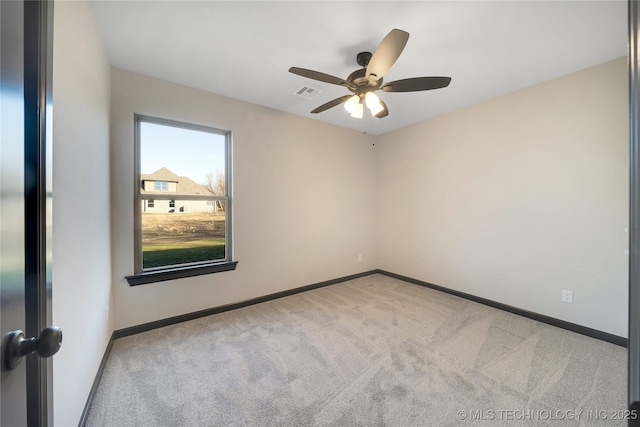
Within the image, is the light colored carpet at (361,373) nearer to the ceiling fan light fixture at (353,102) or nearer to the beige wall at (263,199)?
the beige wall at (263,199)

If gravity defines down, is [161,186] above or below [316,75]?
below

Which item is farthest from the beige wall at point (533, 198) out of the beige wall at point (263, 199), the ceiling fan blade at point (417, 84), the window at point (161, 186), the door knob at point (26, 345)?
the door knob at point (26, 345)

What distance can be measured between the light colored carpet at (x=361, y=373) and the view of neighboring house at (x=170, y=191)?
126cm

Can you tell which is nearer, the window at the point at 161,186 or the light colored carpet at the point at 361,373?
the light colored carpet at the point at 361,373

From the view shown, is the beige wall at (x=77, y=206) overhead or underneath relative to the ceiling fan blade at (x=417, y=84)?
underneath

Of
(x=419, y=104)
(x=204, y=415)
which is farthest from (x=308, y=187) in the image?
(x=204, y=415)

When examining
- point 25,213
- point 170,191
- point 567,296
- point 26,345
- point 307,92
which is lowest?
point 567,296

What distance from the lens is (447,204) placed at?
3420mm

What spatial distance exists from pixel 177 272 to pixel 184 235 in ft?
1.44

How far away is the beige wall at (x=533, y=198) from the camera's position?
2214 millimetres

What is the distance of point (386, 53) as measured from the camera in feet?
5.19

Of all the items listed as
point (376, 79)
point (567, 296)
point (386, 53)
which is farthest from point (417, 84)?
point (567, 296)

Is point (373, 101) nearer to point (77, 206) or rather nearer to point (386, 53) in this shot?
point (386, 53)

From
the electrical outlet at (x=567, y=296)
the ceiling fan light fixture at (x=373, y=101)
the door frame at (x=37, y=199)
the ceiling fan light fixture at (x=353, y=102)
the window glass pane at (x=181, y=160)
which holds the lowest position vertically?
the electrical outlet at (x=567, y=296)
